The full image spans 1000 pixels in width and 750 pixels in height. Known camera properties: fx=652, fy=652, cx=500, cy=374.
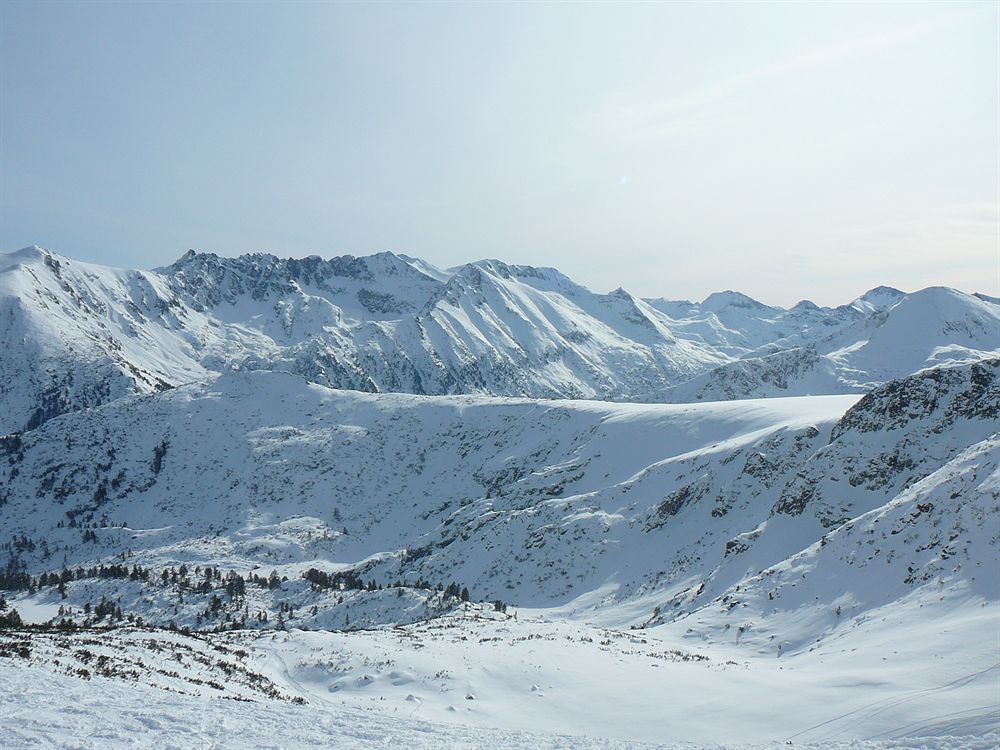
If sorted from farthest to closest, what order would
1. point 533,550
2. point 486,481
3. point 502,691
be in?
1. point 486,481
2. point 533,550
3. point 502,691

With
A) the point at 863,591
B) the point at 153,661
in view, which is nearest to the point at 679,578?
the point at 863,591

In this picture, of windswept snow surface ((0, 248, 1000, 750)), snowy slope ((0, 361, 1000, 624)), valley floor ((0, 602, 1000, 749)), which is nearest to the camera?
valley floor ((0, 602, 1000, 749))

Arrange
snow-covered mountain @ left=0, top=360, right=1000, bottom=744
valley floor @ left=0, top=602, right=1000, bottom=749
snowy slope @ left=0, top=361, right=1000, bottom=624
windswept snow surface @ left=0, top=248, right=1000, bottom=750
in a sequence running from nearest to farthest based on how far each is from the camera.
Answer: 1. valley floor @ left=0, top=602, right=1000, bottom=749
2. windswept snow surface @ left=0, top=248, right=1000, bottom=750
3. snow-covered mountain @ left=0, top=360, right=1000, bottom=744
4. snowy slope @ left=0, top=361, right=1000, bottom=624

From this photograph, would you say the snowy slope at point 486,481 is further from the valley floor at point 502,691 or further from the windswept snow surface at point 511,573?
the valley floor at point 502,691

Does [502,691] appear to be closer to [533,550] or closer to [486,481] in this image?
[533,550]

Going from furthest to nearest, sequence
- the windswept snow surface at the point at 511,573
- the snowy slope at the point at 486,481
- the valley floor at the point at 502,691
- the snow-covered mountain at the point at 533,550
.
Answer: the snowy slope at the point at 486,481 → the snow-covered mountain at the point at 533,550 → the windswept snow surface at the point at 511,573 → the valley floor at the point at 502,691

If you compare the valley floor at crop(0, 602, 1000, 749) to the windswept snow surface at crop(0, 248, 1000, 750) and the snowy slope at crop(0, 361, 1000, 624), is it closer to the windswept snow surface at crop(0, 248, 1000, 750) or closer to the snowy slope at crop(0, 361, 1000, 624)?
the windswept snow surface at crop(0, 248, 1000, 750)

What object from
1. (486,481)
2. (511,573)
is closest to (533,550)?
(511,573)

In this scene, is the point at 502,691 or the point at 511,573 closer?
the point at 502,691

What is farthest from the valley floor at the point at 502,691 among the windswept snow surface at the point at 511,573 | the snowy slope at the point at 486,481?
the snowy slope at the point at 486,481

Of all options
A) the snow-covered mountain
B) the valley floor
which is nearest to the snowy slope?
the snow-covered mountain

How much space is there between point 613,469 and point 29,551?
114 metres

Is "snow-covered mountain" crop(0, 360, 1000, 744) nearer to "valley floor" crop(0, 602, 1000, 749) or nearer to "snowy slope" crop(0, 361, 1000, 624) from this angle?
"valley floor" crop(0, 602, 1000, 749)

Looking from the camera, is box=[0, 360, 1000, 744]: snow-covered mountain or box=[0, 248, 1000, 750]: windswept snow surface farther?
box=[0, 360, 1000, 744]: snow-covered mountain
